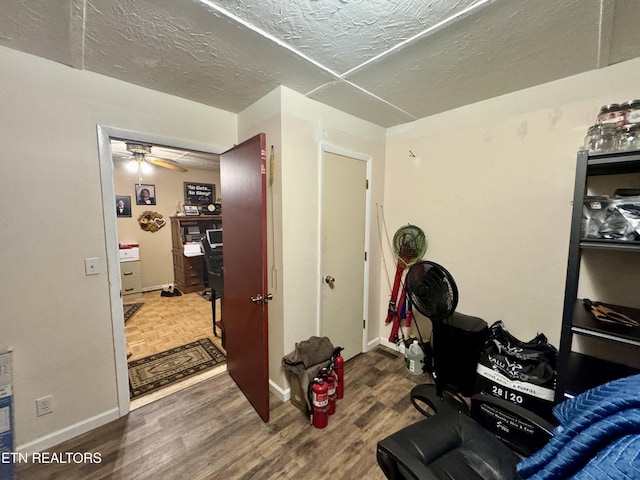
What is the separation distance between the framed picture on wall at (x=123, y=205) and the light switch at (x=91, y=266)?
3380mm

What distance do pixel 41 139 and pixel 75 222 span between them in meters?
0.51

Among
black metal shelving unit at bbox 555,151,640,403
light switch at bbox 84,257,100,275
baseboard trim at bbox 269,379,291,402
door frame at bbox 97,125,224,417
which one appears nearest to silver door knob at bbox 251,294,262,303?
baseboard trim at bbox 269,379,291,402

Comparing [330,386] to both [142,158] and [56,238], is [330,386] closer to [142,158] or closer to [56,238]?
[56,238]

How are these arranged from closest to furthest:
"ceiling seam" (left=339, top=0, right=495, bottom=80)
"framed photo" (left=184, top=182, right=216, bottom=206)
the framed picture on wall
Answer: "ceiling seam" (left=339, top=0, right=495, bottom=80) < the framed picture on wall < "framed photo" (left=184, top=182, right=216, bottom=206)

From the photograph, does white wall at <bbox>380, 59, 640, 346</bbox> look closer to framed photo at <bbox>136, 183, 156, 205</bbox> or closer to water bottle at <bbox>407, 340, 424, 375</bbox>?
water bottle at <bbox>407, 340, 424, 375</bbox>

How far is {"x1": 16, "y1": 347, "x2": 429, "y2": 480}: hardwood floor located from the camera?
1502 mm

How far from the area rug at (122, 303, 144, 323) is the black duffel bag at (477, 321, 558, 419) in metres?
4.26

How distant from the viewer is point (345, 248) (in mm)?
2475

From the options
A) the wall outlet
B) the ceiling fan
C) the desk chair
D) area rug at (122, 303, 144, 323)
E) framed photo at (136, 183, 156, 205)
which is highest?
the ceiling fan

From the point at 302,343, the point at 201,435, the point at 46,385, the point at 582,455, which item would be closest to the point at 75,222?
the point at 46,385

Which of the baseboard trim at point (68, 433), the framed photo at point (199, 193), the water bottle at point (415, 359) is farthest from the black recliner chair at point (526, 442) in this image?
the framed photo at point (199, 193)

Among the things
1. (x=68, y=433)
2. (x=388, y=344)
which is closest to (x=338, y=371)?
(x=388, y=344)

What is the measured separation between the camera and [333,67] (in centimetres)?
161

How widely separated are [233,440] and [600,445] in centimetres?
187
